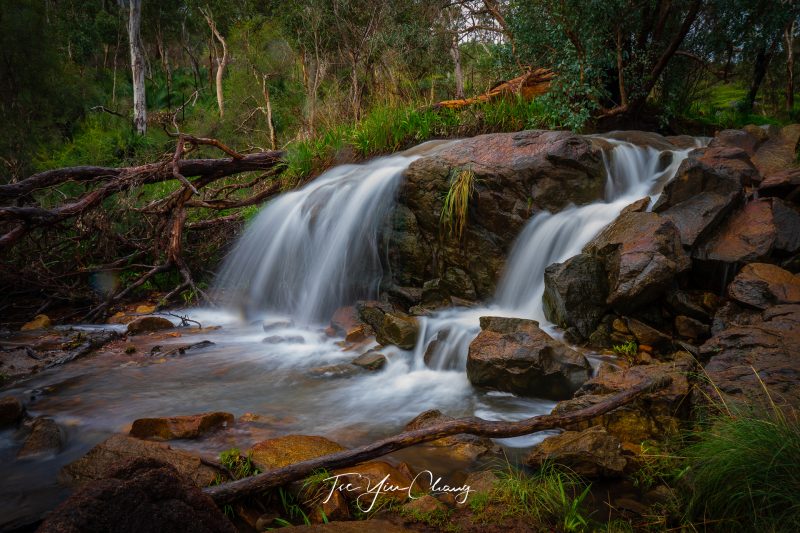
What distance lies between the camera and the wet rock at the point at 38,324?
6.73 m

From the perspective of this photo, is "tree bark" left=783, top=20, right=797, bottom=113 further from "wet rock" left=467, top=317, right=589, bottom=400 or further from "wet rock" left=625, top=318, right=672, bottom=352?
"wet rock" left=467, top=317, right=589, bottom=400

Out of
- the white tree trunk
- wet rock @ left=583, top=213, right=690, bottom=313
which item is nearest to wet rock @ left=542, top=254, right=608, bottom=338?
wet rock @ left=583, top=213, right=690, bottom=313

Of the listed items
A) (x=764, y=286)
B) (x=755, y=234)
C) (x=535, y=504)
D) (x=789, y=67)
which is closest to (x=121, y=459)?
(x=535, y=504)

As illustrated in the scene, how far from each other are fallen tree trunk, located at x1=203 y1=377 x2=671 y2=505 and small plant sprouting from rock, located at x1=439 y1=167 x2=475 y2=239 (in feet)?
11.8

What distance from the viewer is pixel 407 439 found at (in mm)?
2840

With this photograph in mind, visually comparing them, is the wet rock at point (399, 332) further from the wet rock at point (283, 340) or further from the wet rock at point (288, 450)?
the wet rock at point (288, 450)

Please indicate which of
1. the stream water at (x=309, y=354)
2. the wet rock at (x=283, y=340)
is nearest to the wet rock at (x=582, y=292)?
the stream water at (x=309, y=354)

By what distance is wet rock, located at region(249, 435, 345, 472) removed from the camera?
3.05 m

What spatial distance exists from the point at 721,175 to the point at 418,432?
482 cm

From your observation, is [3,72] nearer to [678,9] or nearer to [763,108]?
[678,9]

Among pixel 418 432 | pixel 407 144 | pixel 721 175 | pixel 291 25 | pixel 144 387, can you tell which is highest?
pixel 291 25

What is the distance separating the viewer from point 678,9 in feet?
31.5

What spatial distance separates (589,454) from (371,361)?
278 cm

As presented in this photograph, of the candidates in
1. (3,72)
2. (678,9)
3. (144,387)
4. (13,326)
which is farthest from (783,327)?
(3,72)
